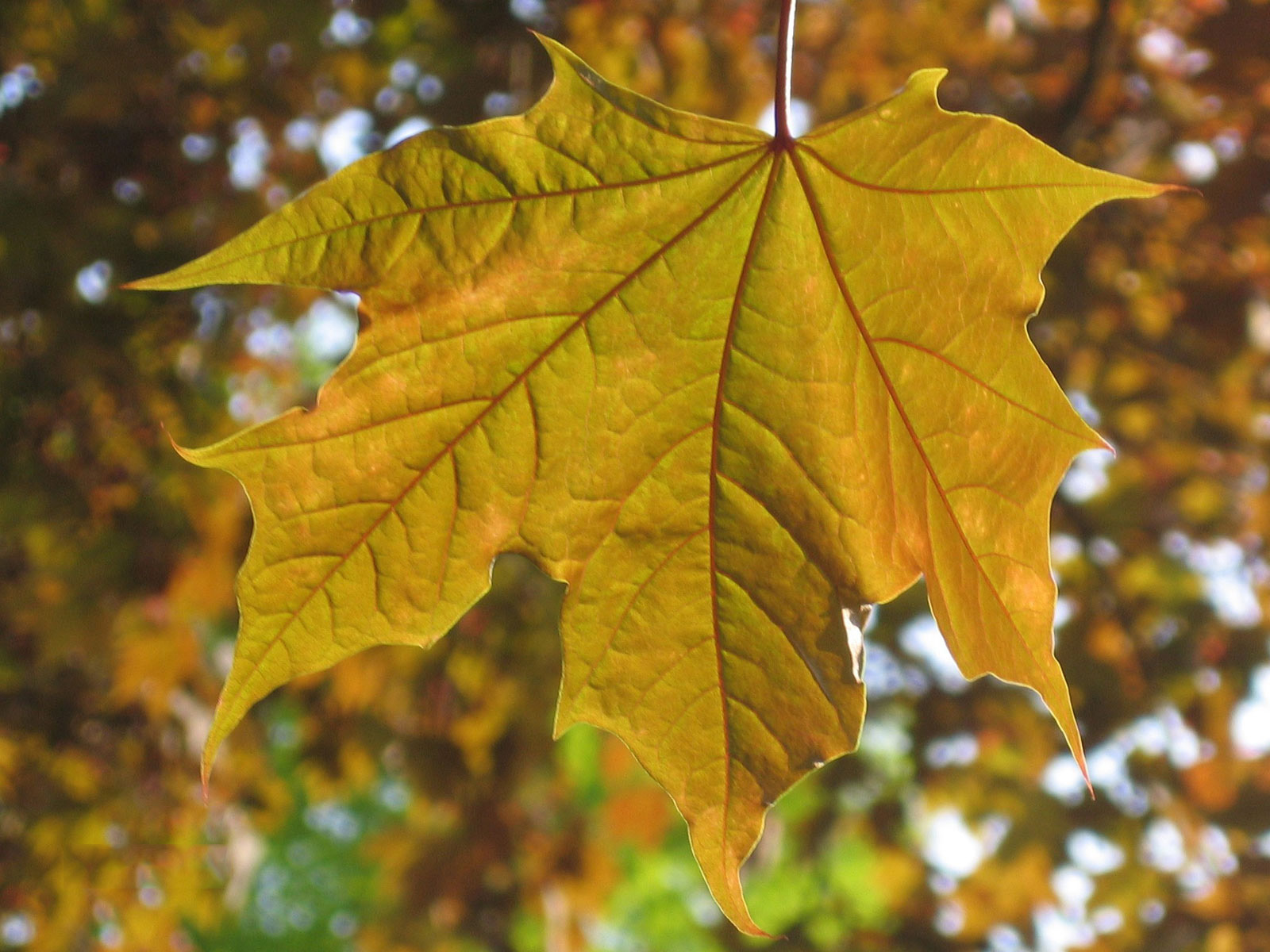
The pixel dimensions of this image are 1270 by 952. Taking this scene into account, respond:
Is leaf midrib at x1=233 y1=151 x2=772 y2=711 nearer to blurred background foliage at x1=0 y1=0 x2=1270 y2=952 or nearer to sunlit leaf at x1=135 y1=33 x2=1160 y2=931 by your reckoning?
sunlit leaf at x1=135 y1=33 x2=1160 y2=931

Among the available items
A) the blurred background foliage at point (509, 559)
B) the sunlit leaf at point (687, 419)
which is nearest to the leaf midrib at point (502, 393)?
the sunlit leaf at point (687, 419)

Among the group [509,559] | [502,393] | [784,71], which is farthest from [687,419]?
[509,559]

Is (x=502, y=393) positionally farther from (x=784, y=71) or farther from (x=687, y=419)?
(x=784, y=71)

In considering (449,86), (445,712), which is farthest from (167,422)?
(445,712)

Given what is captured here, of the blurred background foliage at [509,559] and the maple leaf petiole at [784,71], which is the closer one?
the maple leaf petiole at [784,71]

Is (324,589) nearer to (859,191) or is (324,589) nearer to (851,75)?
(859,191)

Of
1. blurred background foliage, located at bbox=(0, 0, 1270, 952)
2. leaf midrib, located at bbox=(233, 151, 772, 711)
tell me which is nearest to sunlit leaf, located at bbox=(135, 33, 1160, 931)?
leaf midrib, located at bbox=(233, 151, 772, 711)

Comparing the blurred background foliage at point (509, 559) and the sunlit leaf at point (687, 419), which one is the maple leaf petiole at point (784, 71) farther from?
the blurred background foliage at point (509, 559)

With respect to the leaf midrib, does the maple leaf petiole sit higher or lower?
higher

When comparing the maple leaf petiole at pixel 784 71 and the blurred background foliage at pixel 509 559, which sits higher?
the maple leaf petiole at pixel 784 71
